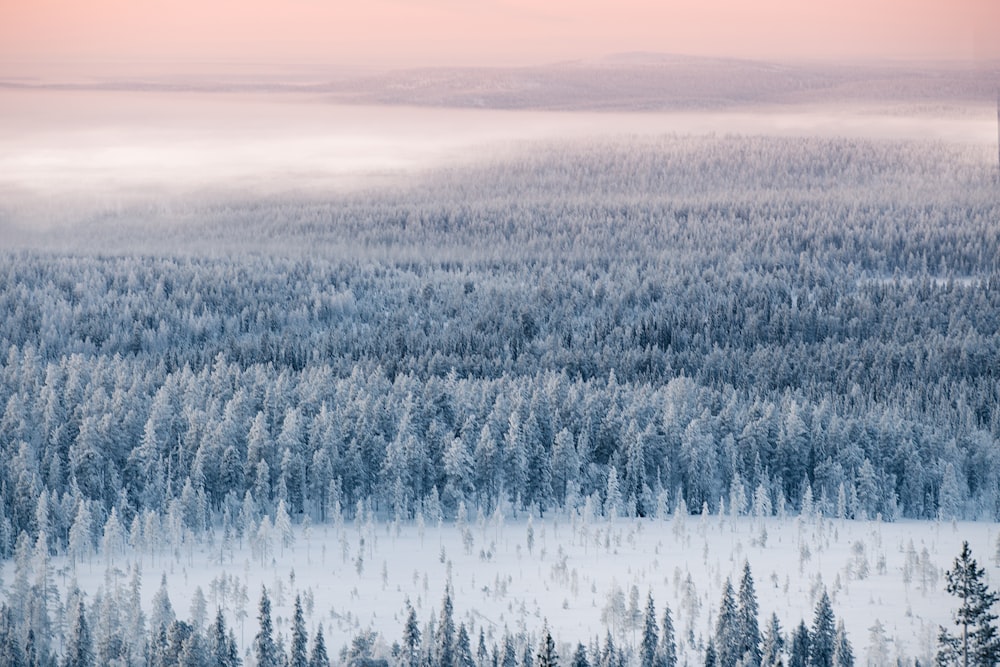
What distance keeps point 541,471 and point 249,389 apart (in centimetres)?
3261

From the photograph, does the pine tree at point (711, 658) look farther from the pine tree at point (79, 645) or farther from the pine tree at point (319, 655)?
the pine tree at point (79, 645)

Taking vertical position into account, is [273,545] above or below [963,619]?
below

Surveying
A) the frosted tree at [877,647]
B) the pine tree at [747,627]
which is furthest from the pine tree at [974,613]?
the pine tree at [747,627]

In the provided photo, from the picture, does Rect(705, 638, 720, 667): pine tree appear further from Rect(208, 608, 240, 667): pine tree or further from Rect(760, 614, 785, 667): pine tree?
Rect(208, 608, 240, 667): pine tree

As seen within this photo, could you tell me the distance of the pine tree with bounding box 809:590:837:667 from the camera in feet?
233

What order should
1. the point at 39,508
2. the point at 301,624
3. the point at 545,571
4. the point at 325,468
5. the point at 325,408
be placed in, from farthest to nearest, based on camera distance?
1. the point at 325,408
2. the point at 325,468
3. the point at 39,508
4. the point at 545,571
5. the point at 301,624

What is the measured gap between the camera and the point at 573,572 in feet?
291

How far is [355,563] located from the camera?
93125 mm

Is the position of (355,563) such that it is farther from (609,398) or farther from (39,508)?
(609,398)

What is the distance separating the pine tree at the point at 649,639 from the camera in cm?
7175

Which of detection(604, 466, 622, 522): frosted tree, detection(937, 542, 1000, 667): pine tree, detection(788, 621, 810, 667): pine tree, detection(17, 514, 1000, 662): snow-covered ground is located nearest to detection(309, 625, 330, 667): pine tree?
detection(17, 514, 1000, 662): snow-covered ground

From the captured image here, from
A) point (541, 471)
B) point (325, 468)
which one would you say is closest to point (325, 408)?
point (325, 468)

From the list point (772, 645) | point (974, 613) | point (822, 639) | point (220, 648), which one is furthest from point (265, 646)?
point (974, 613)

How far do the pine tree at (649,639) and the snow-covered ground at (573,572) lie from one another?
2.82m
